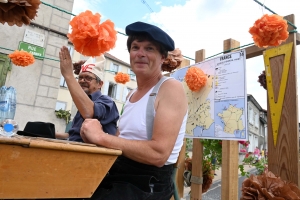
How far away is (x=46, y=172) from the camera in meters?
0.79

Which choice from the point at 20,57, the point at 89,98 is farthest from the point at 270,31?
the point at 20,57

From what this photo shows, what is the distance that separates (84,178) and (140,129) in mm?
463

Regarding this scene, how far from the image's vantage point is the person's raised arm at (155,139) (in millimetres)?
1054

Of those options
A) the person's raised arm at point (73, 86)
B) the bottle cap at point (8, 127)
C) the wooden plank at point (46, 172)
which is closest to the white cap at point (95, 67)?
the person's raised arm at point (73, 86)

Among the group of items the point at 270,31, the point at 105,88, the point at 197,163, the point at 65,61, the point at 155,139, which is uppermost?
the point at 105,88

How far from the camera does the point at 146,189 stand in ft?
3.77

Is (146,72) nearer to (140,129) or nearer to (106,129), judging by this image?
(140,129)

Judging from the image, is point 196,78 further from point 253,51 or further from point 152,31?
point 152,31

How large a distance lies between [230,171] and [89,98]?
1520 millimetres

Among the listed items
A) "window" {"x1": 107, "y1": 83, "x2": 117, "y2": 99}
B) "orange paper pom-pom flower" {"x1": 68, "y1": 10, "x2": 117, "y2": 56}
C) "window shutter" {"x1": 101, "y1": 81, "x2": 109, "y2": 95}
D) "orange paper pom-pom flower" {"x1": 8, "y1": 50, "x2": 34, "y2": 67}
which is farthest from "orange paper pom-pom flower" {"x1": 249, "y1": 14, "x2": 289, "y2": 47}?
"window" {"x1": 107, "y1": 83, "x2": 117, "y2": 99}

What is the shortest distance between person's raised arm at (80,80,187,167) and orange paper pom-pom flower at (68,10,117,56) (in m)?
0.60

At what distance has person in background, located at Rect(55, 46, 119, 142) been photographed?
1409mm

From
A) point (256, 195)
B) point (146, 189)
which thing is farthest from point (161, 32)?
point (256, 195)

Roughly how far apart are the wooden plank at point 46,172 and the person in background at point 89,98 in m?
0.73
